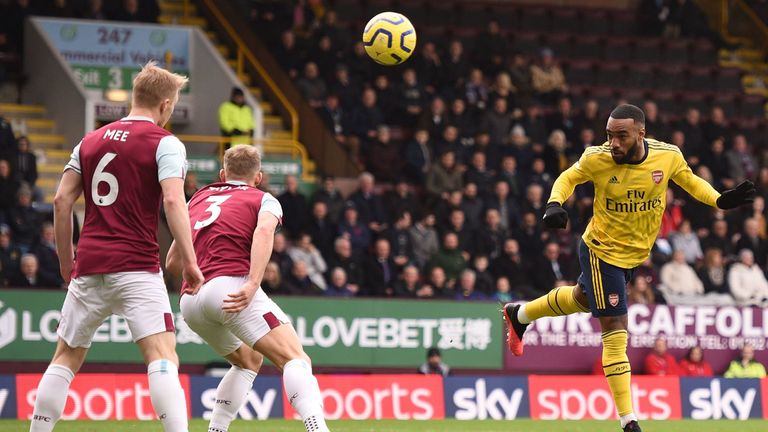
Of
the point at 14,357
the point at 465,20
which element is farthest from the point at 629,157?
the point at 465,20

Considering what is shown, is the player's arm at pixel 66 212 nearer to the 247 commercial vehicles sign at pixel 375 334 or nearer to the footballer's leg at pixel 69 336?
the footballer's leg at pixel 69 336

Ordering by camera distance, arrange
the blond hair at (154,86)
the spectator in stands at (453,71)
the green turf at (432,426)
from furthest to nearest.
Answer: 1. the spectator in stands at (453,71)
2. the green turf at (432,426)
3. the blond hair at (154,86)

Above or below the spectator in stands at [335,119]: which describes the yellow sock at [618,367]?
below

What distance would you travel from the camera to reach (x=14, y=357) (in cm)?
1561

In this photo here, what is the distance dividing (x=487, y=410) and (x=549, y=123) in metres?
8.78

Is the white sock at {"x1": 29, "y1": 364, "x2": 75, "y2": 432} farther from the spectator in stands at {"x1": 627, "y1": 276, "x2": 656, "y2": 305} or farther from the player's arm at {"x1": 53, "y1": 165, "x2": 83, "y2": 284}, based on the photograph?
the spectator in stands at {"x1": 627, "y1": 276, "x2": 656, "y2": 305}

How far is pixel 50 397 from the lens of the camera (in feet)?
23.5

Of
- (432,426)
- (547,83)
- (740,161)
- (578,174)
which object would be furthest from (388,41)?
(740,161)

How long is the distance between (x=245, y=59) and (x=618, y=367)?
14650mm

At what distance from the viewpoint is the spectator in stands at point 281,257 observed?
57.3 feet

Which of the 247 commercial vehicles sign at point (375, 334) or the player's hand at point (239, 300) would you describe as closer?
the player's hand at point (239, 300)

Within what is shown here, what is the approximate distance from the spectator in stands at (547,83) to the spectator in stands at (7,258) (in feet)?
35.1

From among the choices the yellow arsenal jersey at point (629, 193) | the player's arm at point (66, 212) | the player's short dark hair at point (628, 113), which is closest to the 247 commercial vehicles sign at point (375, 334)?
the yellow arsenal jersey at point (629, 193)

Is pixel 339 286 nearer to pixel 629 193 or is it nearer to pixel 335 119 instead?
pixel 335 119
